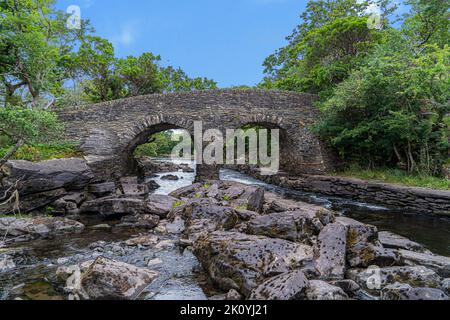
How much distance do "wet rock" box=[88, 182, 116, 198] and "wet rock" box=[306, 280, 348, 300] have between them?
868cm

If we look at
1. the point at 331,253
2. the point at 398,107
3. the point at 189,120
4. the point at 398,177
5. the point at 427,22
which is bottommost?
the point at 331,253

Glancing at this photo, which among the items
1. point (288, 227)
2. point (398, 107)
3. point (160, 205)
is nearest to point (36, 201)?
point (160, 205)

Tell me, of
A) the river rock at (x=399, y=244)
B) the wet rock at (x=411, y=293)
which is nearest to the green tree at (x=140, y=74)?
the river rock at (x=399, y=244)

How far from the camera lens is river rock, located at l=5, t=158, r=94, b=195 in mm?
7910

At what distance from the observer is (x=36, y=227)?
6281 mm

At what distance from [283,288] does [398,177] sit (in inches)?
373

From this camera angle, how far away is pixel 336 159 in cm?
1415

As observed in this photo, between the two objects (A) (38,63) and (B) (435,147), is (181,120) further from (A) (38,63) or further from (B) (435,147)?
(B) (435,147)

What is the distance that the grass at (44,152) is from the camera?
9492 millimetres

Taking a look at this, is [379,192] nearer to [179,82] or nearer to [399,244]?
[399,244]

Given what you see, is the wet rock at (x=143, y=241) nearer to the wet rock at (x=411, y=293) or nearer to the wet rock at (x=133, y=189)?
the wet rock at (x=411, y=293)

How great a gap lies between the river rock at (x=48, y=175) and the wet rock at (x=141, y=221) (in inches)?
110

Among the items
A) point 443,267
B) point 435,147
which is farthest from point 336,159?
point 443,267

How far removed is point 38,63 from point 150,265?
40.9 feet
